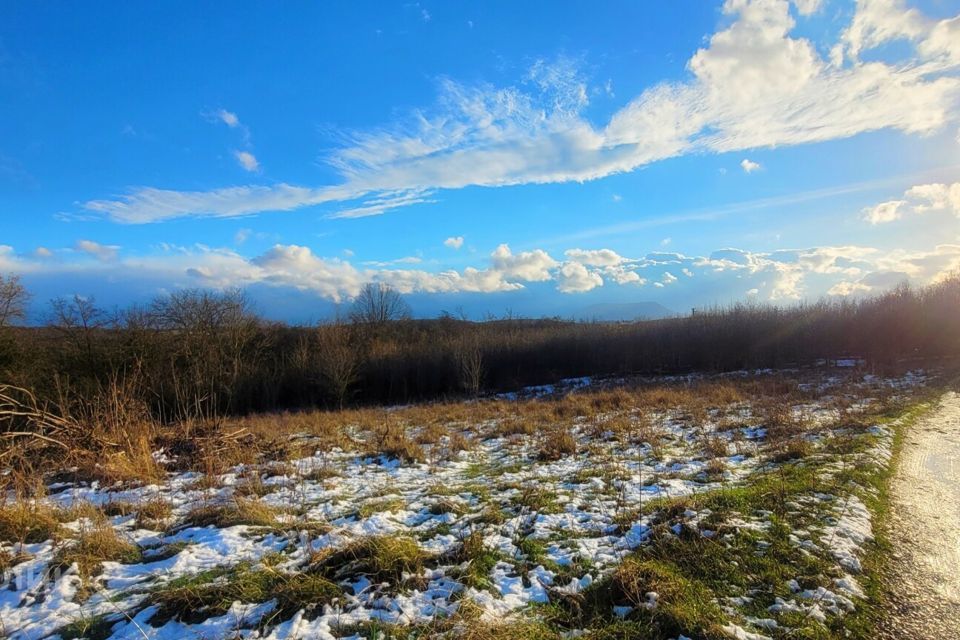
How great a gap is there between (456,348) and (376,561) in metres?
39.3

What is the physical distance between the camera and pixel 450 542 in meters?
5.63

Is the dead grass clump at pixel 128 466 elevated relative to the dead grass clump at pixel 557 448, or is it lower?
elevated

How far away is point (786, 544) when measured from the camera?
5262mm

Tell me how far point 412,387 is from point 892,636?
137ft

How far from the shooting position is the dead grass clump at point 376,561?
15.4 feet

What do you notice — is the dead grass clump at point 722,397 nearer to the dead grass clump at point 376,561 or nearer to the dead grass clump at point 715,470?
the dead grass clump at point 715,470

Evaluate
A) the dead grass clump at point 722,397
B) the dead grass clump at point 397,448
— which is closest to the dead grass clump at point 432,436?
the dead grass clump at point 397,448

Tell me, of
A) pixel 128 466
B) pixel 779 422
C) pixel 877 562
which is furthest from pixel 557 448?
pixel 128 466

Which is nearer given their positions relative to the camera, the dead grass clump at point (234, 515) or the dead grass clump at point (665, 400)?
the dead grass clump at point (234, 515)

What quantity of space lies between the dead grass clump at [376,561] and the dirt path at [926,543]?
13.6 ft

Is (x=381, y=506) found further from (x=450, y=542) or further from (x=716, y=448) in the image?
(x=716, y=448)

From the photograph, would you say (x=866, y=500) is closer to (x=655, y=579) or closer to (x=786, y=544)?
(x=786, y=544)

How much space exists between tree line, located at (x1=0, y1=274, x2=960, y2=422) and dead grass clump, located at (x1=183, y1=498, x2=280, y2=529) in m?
23.0

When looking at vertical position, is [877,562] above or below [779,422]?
above
